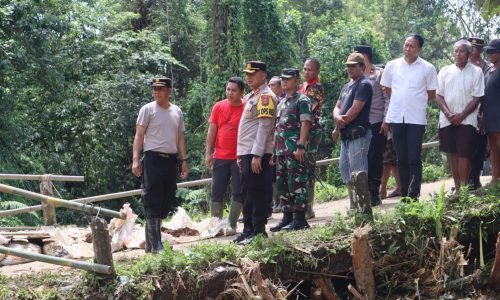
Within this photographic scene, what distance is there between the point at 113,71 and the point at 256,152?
14.4 meters

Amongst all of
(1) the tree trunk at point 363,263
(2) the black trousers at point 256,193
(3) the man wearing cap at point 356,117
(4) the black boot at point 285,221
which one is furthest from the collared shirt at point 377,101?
(1) the tree trunk at point 363,263

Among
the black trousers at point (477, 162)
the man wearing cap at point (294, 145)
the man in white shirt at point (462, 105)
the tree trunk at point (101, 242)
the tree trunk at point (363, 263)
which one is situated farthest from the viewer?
the black trousers at point (477, 162)

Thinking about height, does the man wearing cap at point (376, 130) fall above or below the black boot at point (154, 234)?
above

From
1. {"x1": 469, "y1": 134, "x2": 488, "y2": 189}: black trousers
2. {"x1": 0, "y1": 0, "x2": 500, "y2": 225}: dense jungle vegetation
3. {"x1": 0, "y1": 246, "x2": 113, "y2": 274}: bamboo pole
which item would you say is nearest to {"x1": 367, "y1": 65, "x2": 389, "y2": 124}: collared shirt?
{"x1": 469, "y1": 134, "x2": 488, "y2": 189}: black trousers

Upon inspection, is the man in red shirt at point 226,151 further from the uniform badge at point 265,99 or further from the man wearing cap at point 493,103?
the man wearing cap at point 493,103

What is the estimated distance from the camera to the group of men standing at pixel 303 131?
6.96 meters

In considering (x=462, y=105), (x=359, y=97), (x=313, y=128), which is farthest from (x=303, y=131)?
(x=462, y=105)

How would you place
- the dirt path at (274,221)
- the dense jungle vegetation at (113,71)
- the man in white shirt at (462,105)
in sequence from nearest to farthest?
the dirt path at (274,221)
the man in white shirt at (462,105)
the dense jungle vegetation at (113,71)

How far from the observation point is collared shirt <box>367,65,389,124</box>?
8.84 m

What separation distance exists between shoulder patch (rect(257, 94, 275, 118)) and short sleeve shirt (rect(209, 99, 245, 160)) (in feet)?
3.51

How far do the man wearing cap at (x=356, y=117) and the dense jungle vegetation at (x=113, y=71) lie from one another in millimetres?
7429

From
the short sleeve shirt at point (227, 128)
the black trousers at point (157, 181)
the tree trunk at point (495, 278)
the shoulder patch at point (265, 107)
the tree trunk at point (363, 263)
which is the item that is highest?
the shoulder patch at point (265, 107)

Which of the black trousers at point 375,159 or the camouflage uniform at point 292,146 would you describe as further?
the black trousers at point 375,159

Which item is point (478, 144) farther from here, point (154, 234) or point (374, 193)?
point (154, 234)
